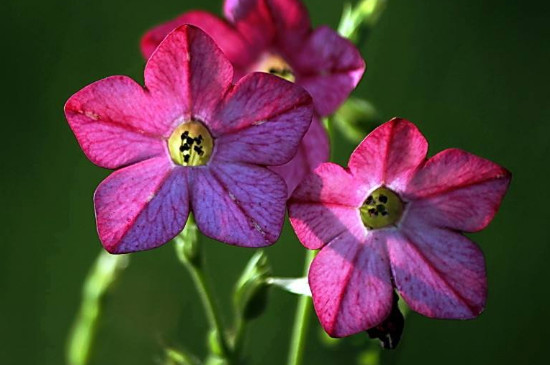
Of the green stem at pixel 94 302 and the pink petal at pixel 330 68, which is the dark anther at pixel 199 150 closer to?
the pink petal at pixel 330 68

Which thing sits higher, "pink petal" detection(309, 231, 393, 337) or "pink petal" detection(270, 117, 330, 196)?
"pink petal" detection(270, 117, 330, 196)

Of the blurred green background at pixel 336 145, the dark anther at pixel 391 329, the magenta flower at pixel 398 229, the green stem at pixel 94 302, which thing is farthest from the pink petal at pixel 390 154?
the blurred green background at pixel 336 145

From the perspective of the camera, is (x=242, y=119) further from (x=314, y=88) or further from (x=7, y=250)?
(x=7, y=250)

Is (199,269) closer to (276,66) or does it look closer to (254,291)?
(254,291)

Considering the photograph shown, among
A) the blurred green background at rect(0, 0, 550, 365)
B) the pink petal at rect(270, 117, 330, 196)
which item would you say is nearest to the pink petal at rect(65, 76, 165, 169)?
the pink petal at rect(270, 117, 330, 196)

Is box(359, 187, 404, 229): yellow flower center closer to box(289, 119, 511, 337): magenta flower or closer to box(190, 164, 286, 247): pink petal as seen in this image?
box(289, 119, 511, 337): magenta flower

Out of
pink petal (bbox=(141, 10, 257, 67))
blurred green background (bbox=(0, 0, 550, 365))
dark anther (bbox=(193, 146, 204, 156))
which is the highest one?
pink petal (bbox=(141, 10, 257, 67))
